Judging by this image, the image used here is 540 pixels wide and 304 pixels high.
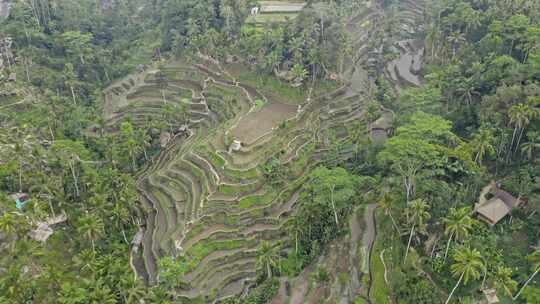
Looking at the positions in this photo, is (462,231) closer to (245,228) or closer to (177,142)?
(245,228)

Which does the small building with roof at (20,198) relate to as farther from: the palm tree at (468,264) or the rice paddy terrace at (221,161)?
the palm tree at (468,264)

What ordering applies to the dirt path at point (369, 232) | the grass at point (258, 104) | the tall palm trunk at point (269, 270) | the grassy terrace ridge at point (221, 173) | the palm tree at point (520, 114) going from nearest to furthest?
the dirt path at point (369, 232) < the tall palm trunk at point (269, 270) < the palm tree at point (520, 114) < the grassy terrace ridge at point (221, 173) < the grass at point (258, 104)

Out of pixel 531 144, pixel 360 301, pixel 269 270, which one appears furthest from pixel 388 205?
pixel 531 144

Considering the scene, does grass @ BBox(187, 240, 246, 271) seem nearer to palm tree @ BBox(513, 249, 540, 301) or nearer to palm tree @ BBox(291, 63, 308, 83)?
palm tree @ BBox(513, 249, 540, 301)

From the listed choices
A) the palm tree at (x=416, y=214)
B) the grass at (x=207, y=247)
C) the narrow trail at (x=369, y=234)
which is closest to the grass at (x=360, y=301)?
the narrow trail at (x=369, y=234)

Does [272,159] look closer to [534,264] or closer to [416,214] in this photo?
[416,214]

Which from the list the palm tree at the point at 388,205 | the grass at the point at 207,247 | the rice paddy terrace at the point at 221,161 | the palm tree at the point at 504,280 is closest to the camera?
the palm tree at the point at 504,280
